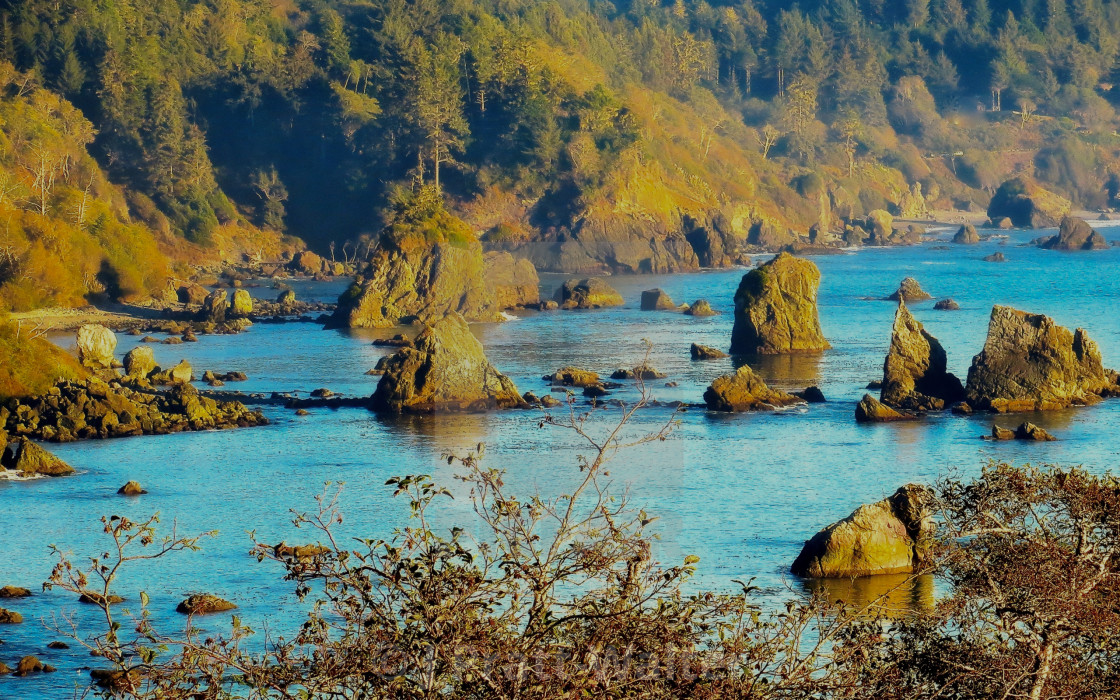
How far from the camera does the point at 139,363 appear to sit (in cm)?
→ 7944

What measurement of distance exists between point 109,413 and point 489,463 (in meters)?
19.7

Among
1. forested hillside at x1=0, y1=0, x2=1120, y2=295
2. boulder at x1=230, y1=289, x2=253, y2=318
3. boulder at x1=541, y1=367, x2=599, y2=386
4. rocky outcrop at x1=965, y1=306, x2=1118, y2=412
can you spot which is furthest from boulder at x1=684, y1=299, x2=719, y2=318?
rocky outcrop at x1=965, y1=306, x2=1118, y2=412

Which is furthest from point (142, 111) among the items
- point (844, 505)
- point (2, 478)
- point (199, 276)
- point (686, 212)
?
point (844, 505)

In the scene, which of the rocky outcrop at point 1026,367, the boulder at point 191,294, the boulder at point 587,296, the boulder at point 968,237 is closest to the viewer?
the rocky outcrop at point 1026,367

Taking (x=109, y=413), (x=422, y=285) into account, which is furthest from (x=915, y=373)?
(x=422, y=285)

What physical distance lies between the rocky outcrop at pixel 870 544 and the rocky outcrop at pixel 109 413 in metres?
36.0

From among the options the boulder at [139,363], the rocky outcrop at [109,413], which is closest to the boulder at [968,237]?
the boulder at [139,363]

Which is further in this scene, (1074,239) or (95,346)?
(1074,239)

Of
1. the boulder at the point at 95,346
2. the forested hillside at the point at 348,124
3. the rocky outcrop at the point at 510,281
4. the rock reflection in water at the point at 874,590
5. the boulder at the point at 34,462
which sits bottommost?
the boulder at the point at 34,462

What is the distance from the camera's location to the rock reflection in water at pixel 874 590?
120 ft

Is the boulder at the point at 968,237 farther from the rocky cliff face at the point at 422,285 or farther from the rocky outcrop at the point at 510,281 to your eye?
the rocky cliff face at the point at 422,285

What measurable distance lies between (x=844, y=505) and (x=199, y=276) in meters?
102

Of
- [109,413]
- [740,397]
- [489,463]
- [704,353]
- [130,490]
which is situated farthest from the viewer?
[704,353]

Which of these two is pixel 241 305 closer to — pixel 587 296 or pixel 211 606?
pixel 587 296
